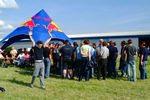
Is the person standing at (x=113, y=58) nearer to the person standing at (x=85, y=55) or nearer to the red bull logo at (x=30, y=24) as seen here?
the person standing at (x=85, y=55)

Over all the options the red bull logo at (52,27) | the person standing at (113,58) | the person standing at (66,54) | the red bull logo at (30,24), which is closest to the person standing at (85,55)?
the person standing at (66,54)

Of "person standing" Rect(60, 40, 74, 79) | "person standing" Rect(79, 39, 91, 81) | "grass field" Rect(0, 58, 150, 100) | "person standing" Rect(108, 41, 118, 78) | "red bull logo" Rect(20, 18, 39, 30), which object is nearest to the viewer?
"grass field" Rect(0, 58, 150, 100)

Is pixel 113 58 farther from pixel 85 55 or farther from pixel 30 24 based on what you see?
pixel 30 24

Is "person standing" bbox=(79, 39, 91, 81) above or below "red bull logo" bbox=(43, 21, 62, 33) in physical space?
below

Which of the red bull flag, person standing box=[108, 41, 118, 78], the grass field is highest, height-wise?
the red bull flag

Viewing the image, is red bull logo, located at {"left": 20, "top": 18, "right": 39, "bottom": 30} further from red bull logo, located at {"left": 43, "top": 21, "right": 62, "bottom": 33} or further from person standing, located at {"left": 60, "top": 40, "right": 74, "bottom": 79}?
person standing, located at {"left": 60, "top": 40, "right": 74, "bottom": 79}

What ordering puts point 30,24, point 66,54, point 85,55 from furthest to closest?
point 30,24
point 66,54
point 85,55

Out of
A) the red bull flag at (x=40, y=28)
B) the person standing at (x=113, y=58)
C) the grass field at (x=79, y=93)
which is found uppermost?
the red bull flag at (x=40, y=28)

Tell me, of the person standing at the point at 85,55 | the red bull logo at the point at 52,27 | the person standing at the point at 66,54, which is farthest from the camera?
the red bull logo at the point at 52,27

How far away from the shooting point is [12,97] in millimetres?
4832

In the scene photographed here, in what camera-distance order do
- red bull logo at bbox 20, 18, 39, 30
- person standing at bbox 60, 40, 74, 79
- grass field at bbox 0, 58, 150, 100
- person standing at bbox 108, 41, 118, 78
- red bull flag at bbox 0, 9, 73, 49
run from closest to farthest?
grass field at bbox 0, 58, 150, 100, person standing at bbox 60, 40, 74, 79, person standing at bbox 108, 41, 118, 78, red bull flag at bbox 0, 9, 73, 49, red bull logo at bbox 20, 18, 39, 30

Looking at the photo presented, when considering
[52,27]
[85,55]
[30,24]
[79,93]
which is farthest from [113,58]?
[30,24]

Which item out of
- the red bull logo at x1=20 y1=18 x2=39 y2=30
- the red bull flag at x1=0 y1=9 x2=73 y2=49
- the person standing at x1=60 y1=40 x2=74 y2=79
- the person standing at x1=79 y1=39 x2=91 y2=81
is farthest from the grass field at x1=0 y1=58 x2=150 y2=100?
the red bull logo at x1=20 y1=18 x2=39 y2=30

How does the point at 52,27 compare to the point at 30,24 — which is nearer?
the point at 30,24
